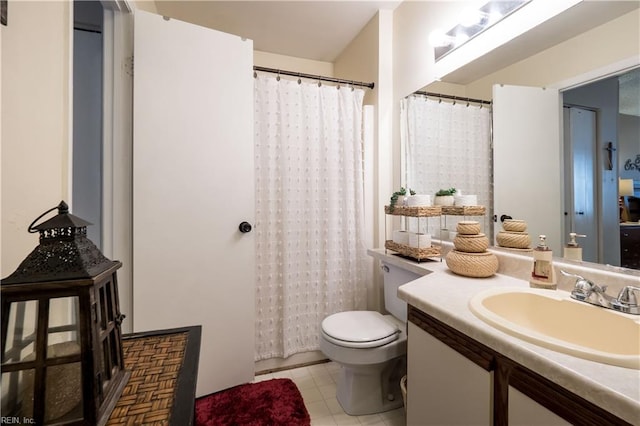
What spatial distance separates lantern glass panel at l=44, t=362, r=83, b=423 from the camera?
0.49 meters

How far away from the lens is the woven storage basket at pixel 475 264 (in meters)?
1.20

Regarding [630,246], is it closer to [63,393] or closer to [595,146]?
[595,146]

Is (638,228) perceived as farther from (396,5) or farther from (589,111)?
(396,5)

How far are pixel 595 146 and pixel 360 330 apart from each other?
130 cm

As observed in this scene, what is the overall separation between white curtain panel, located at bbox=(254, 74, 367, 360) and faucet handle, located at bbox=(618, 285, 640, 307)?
144 cm

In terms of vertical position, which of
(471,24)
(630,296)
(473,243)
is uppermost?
(471,24)

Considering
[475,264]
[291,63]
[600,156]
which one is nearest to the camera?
[600,156]

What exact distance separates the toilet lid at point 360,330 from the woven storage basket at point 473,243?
0.58m

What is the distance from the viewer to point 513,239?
1288 mm

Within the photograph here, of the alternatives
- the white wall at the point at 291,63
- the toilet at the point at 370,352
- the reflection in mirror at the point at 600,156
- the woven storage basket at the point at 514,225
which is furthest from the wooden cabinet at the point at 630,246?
the white wall at the point at 291,63

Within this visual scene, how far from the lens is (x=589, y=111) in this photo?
106cm

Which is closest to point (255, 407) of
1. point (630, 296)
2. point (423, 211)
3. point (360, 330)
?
point (360, 330)

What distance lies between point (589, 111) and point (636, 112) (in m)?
0.16

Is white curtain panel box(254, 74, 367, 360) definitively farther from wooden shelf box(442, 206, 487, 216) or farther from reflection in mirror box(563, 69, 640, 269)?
reflection in mirror box(563, 69, 640, 269)
